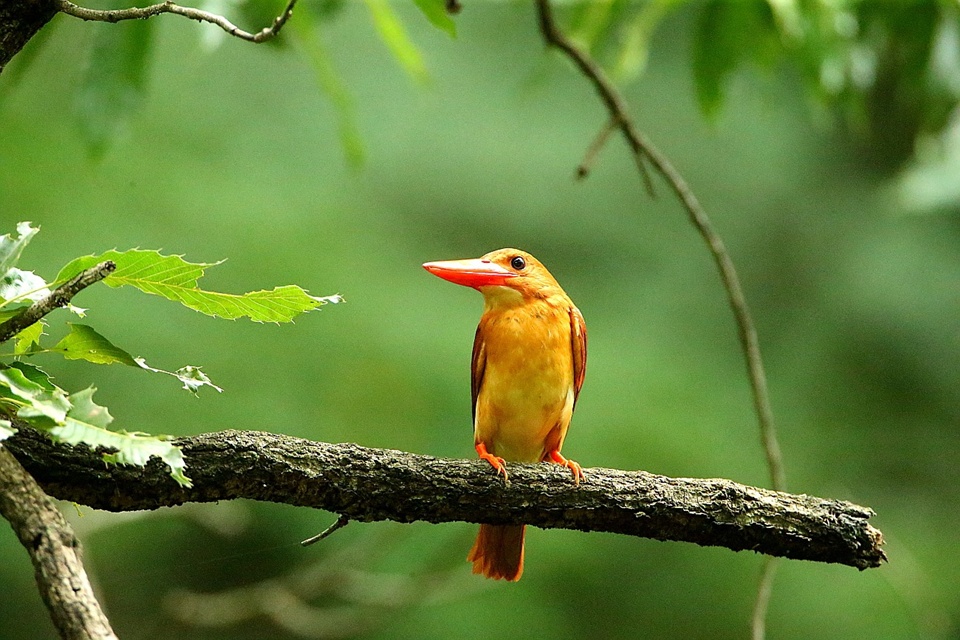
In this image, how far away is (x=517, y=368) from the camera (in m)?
2.88

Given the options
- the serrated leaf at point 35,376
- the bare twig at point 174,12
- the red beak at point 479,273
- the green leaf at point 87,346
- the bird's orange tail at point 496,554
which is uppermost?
the bare twig at point 174,12

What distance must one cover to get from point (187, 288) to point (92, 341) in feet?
0.56

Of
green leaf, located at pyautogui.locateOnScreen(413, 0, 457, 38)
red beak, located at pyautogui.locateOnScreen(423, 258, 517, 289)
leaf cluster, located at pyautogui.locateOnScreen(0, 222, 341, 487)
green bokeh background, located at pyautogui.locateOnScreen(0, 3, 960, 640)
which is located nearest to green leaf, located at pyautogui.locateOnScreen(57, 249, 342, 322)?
leaf cluster, located at pyautogui.locateOnScreen(0, 222, 341, 487)

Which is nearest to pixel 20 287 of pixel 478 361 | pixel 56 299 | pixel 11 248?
pixel 11 248

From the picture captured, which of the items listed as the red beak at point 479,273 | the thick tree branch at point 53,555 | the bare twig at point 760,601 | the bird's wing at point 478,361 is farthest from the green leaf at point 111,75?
the bare twig at point 760,601

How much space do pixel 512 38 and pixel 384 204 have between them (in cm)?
160

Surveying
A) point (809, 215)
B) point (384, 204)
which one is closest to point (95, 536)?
point (384, 204)

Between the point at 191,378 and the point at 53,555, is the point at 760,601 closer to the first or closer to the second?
the point at 191,378

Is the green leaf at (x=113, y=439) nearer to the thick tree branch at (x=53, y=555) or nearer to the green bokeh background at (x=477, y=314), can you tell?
the thick tree branch at (x=53, y=555)

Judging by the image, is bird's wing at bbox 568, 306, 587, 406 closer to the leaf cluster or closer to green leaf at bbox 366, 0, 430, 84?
green leaf at bbox 366, 0, 430, 84

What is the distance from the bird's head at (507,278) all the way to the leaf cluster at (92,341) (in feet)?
4.17

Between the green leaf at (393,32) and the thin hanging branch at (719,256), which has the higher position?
the green leaf at (393,32)

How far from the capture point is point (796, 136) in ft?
22.7

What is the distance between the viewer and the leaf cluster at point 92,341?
4.32 ft
